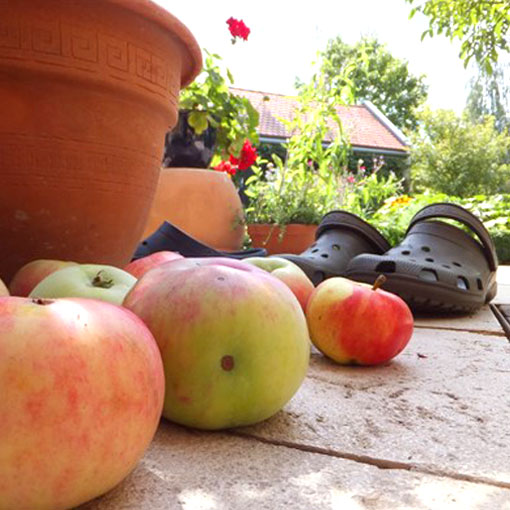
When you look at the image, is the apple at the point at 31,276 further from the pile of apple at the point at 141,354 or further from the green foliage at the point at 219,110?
the green foliage at the point at 219,110

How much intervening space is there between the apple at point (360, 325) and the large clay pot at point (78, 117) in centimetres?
70

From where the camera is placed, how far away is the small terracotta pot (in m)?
4.15

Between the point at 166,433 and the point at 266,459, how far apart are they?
0.59ft

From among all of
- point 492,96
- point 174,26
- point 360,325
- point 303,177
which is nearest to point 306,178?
point 303,177

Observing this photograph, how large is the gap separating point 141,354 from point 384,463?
0.37 metres

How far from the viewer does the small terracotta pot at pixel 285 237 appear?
4152mm

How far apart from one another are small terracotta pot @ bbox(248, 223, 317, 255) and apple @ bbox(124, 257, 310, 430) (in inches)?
127

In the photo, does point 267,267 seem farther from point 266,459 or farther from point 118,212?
point 266,459

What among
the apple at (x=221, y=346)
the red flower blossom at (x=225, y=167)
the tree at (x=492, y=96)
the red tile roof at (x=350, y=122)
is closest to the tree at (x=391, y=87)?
the tree at (x=492, y=96)

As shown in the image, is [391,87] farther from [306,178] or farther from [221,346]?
[221,346]

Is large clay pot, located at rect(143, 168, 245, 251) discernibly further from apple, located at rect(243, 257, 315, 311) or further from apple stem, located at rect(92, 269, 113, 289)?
apple stem, located at rect(92, 269, 113, 289)

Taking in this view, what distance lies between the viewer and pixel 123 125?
5.26ft

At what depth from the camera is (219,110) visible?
315 cm

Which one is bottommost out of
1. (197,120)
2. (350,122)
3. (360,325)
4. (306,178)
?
(360,325)
